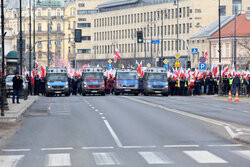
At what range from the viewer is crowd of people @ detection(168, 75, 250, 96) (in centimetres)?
5556

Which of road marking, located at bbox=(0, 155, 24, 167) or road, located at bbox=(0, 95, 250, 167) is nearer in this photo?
road marking, located at bbox=(0, 155, 24, 167)

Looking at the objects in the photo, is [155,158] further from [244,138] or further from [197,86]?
[197,86]

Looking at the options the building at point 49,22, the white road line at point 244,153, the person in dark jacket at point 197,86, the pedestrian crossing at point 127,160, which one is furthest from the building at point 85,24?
the pedestrian crossing at point 127,160

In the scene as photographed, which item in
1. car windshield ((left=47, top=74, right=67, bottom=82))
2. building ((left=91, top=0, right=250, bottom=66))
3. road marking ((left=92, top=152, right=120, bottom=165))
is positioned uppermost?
building ((left=91, top=0, right=250, bottom=66))

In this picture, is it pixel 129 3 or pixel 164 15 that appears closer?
pixel 164 15

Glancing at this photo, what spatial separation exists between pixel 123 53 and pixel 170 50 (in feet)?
59.3

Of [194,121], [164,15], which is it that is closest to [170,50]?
[164,15]

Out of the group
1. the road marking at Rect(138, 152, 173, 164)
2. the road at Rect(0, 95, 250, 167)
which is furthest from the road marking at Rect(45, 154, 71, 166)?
the road marking at Rect(138, 152, 173, 164)

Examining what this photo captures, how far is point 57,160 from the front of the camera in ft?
50.0

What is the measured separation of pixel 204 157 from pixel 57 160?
3018 mm

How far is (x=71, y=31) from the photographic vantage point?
617ft

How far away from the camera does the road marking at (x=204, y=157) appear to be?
1488 centimetres

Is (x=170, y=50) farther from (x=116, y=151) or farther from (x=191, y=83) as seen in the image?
(x=116, y=151)

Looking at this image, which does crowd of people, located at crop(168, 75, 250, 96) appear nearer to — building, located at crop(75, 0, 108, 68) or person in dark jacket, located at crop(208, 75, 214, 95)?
person in dark jacket, located at crop(208, 75, 214, 95)
